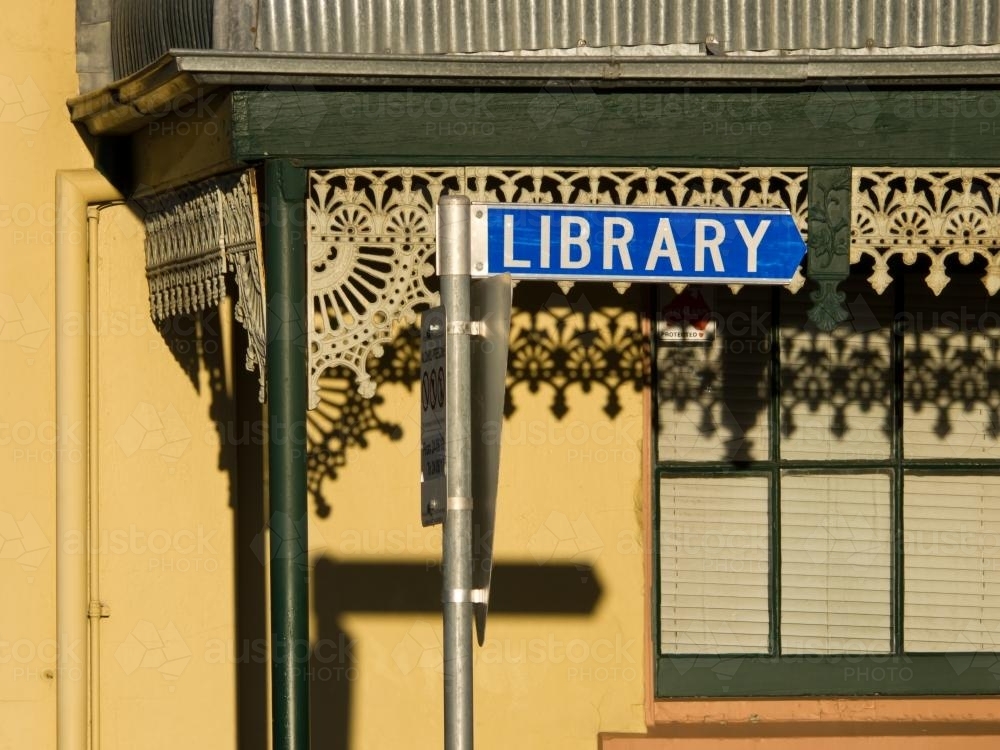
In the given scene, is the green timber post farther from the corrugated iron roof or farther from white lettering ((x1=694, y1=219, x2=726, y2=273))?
white lettering ((x1=694, y1=219, x2=726, y2=273))

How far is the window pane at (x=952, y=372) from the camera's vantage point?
8047 millimetres

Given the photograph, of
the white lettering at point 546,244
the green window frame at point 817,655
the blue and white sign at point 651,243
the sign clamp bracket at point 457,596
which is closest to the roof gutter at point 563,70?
the blue and white sign at point 651,243

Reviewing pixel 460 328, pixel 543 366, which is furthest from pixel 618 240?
pixel 543 366

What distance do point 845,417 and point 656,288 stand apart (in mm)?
1061

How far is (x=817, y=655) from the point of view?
7.95m

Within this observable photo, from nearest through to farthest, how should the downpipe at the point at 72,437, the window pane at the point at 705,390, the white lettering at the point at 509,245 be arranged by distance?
the white lettering at the point at 509,245 → the downpipe at the point at 72,437 → the window pane at the point at 705,390

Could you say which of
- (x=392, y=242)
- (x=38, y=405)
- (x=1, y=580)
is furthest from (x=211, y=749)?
(x=392, y=242)

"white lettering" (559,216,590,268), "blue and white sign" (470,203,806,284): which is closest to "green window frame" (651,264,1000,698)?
"blue and white sign" (470,203,806,284)

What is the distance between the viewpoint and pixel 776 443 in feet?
26.2

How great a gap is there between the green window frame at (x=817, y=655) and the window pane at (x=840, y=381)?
37 mm

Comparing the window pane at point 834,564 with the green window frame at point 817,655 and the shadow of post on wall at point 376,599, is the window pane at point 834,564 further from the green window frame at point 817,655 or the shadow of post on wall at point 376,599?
the shadow of post on wall at point 376,599

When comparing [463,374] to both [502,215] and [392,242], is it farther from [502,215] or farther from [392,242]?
[392,242]

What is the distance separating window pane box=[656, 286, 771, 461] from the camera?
26.1 ft

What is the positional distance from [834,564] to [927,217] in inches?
86.2
